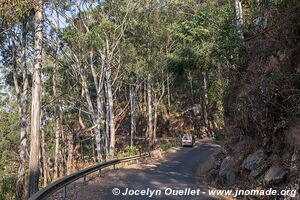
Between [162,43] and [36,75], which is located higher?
[162,43]

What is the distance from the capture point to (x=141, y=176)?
14.2m

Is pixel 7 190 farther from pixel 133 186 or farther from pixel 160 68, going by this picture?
pixel 160 68

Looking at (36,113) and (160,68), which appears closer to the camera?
(36,113)

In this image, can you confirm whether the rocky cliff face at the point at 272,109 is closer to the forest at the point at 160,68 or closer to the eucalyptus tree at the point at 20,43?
the forest at the point at 160,68

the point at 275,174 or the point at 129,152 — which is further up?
the point at 275,174

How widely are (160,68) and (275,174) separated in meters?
28.2

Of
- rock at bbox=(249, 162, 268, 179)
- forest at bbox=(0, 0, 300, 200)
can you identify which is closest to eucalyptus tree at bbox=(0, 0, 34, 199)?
forest at bbox=(0, 0, 300, 200)

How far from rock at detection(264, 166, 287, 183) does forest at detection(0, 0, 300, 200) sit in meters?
0.24

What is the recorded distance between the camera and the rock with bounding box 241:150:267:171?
993 centimetres

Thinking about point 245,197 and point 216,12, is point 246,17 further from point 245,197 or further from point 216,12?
point 245,197

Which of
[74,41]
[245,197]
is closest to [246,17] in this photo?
[245,197]

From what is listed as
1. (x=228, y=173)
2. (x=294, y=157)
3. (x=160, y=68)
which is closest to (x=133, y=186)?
(x=228, y=173)

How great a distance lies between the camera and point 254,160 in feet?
33.5

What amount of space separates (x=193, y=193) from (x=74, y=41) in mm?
18300
